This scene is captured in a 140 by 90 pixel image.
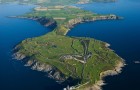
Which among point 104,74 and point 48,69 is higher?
point 48,69

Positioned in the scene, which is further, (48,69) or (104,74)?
(48,69)

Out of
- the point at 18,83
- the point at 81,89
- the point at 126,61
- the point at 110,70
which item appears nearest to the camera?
the point at 81,89

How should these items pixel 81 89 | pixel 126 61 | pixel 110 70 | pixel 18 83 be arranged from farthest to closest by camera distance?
pixel 126 61 < pixel 110 70 < pixel 18 83 < pixel 81 89

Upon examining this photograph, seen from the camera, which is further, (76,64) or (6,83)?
(76,64)

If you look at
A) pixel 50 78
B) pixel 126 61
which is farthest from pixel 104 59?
pixel 50 78

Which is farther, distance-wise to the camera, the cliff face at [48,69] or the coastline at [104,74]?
the cliff face at [48,69]

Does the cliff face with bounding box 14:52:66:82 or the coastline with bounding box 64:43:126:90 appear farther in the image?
the cliff face with bounding box 14:52:66:82

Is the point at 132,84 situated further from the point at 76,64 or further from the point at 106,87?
the point at 76,64

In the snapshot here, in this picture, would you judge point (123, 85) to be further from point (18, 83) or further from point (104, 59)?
point (18, 83)

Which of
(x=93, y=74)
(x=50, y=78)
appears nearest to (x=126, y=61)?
(x=93, y=74)
